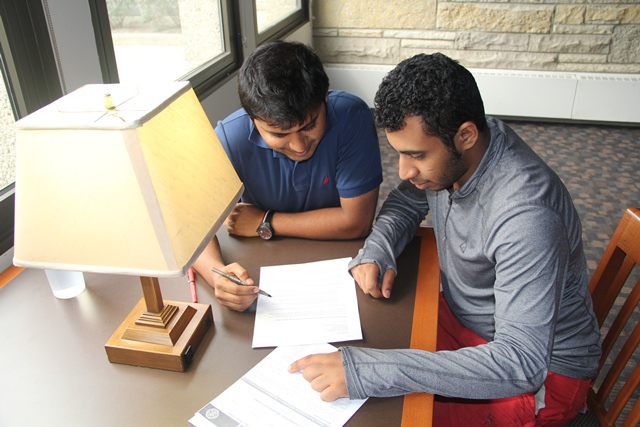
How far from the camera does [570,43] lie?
3773 mm

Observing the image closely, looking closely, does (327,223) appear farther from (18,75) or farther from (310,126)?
(18,75)

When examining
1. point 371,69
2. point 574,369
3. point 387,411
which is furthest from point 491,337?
point 371,69

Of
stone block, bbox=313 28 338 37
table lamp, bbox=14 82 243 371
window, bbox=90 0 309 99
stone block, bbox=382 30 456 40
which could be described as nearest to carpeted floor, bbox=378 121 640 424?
stone block, bbox=382 30 456 40

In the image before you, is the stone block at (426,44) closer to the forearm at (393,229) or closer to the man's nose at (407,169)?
the forearm at (393,229)

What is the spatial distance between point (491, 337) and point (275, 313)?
1.83 feet

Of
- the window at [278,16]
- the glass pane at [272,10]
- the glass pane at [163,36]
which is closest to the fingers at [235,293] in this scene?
the glass pane at [163,36]

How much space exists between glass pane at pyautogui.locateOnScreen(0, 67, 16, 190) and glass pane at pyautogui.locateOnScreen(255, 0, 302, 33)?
6.75 ft

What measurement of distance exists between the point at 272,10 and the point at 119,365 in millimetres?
3202

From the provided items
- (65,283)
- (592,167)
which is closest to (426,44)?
(592,167)

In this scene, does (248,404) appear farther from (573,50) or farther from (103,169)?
(573,50)

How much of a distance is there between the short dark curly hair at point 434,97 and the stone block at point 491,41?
10.2 ft

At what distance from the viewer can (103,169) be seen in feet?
2.47

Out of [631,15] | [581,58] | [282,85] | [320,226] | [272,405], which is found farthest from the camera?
[581,58]

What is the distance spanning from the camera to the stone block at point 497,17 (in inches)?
146
